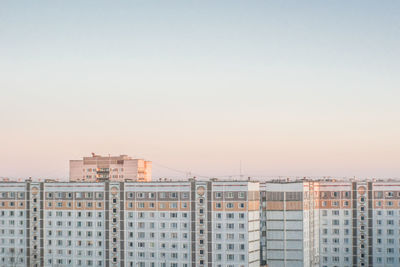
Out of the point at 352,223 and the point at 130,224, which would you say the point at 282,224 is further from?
the point at 130,224

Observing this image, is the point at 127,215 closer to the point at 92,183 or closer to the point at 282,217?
the point at 92,183

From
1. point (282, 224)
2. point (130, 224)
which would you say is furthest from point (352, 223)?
point (130, 224)

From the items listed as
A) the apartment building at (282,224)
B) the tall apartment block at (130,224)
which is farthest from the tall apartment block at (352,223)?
the tall apartment block at (130,224)

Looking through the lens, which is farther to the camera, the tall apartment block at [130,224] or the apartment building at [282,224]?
the apartment building at [282,224]

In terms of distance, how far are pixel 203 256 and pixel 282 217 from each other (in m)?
20.3

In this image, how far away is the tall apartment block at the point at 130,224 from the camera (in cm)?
12838

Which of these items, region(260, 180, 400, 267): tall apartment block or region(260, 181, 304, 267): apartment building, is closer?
region(260, 181, 304, 267): apartment building

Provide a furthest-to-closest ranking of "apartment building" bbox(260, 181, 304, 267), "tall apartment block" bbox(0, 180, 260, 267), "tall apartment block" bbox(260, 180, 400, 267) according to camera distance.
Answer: "tall apartment block" bbox(260, 180, 400, 267)
"apartment building" bbox(260, 181, 304, 267)
"tall apartment block" bbox(0, 180, 260, 267)

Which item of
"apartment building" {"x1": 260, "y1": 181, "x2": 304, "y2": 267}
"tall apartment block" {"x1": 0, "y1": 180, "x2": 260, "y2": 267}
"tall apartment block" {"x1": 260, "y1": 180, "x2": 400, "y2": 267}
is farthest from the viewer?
"tall apartment block" {"x1": 260, "y1": 180, "x2": 400, "y2": 267}

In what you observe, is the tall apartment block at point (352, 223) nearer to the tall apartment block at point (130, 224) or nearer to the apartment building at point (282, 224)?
the apartment building at point (282, 224)

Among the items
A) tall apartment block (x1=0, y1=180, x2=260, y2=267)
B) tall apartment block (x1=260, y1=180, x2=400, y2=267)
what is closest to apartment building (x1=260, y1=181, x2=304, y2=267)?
tall apartment block (x1=260, y1=180, x2=400, y2=267)

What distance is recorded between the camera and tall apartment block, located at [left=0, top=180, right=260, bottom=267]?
12838 cm

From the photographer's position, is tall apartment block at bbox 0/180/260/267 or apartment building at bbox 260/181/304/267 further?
apartment building at bbox 260/181/304/267

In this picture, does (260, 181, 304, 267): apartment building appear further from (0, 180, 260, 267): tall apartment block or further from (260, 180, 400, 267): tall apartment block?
(0, 180, 260, 267): tall apartment block
